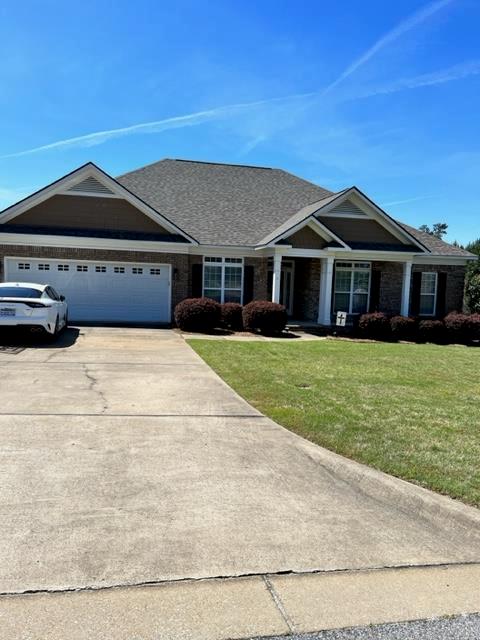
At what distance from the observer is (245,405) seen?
750 centimetres

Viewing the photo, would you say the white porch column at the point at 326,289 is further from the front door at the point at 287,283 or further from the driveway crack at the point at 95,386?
the driveway crack at the point at 95,386

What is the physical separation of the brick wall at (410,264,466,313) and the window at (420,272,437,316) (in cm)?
38

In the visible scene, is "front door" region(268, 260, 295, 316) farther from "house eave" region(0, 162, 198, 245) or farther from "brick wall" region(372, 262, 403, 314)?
"house eave" region(0, 162, 198, 245)

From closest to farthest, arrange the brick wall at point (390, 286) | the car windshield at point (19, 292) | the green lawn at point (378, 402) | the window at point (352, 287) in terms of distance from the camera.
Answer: the green lawn at point (378, 402)
the car windshield at point (19, 292)
the window at point (352, 287)
the brick wall at point (390, 286)

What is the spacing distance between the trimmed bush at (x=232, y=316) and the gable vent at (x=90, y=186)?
6602 mm

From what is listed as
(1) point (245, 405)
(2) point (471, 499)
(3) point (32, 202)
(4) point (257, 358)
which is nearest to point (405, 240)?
(4) point (257, 358)

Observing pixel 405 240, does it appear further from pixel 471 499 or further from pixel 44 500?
pixel 44 500

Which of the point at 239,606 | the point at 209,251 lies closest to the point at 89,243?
the point at 209,251

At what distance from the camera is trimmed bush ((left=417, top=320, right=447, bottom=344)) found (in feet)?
64.0

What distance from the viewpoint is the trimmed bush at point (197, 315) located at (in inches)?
703

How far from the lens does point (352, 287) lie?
868 inches

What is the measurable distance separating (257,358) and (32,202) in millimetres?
12051

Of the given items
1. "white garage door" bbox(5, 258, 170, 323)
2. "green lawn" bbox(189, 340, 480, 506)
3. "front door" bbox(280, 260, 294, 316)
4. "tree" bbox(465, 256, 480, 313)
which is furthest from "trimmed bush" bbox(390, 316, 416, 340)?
"white garage door" bbox(5, 258, 170, 323)

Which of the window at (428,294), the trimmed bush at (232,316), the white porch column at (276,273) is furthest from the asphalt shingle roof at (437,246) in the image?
the trimmed bush at (232,316)
